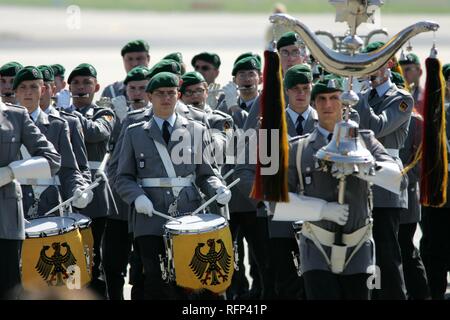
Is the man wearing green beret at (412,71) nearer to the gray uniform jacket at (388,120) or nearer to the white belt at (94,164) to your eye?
the gray uniform jacket at (388,120)

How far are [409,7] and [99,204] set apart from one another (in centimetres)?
5438

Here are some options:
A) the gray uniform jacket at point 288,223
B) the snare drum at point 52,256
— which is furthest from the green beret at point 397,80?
the snare drum at point 52,256

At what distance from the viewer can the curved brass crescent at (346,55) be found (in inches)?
269

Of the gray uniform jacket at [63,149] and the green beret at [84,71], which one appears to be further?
the green beret at [84,71]

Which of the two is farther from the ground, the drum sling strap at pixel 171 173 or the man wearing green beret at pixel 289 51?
the man wearing green beret at pixel 289 51

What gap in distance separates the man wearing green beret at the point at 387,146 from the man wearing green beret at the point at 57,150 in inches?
83.4

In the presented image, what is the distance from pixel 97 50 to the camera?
4319cm

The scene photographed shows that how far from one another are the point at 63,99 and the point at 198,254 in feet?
10.1

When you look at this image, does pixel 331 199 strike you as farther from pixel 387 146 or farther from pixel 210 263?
pixel 387 146

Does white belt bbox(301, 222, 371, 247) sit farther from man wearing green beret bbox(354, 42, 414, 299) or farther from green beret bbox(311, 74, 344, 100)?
man wearing green beret bbox(354, 42, 414, 299)

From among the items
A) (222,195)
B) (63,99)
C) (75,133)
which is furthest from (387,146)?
(63,99)

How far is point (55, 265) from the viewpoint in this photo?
820 cm

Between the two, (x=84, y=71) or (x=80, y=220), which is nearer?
(x=80, y=220)
